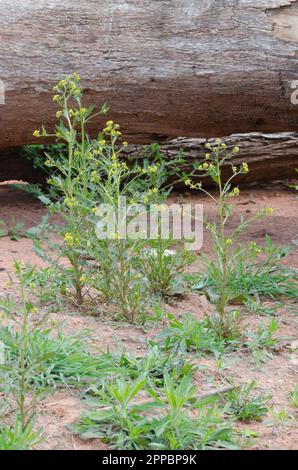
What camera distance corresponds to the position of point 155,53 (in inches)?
176

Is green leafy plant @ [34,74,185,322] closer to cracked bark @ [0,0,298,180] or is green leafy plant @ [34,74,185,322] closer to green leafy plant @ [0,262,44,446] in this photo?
green leafy plant @ [0,262,44,446]

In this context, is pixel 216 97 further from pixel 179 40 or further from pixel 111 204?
pixel 111 204

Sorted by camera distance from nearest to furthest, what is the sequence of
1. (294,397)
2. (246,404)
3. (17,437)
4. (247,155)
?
1. (17,437)
2. (246,404)
3. (294,397)
4. (247,155)

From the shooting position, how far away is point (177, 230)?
4488 millimetres

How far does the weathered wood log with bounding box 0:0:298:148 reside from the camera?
4.44 m

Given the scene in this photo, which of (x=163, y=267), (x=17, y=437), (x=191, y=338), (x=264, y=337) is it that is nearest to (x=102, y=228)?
(x=163, y=267)

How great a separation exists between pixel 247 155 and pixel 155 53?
5.99 feet

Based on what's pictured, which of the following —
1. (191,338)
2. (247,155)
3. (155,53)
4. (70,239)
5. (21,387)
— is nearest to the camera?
(21,387)

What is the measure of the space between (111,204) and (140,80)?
1.52m

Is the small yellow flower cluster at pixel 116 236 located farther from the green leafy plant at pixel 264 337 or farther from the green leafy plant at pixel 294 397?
the green leafy plant at pixel 294 397

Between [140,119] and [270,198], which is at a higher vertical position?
[140,119]

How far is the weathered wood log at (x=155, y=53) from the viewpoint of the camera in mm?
4438

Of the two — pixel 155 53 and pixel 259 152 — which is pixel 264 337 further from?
pixel 259 152
